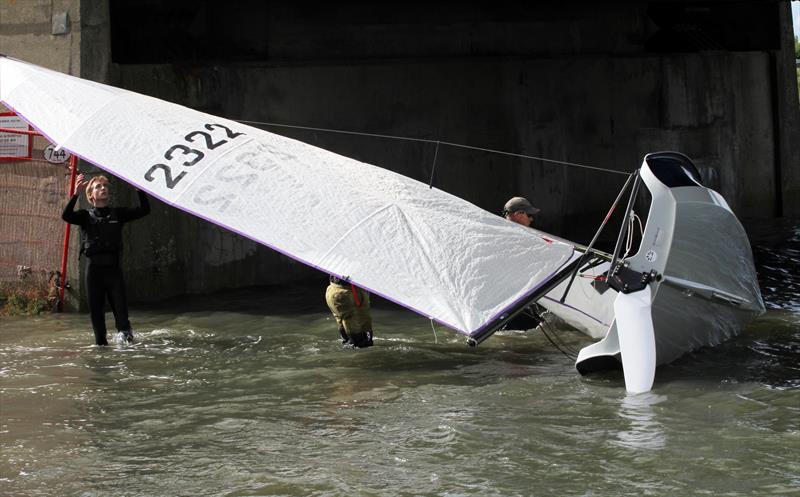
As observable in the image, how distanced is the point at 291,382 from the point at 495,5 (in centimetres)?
991

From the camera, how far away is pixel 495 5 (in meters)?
17.8

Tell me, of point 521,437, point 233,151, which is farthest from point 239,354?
point 521,437

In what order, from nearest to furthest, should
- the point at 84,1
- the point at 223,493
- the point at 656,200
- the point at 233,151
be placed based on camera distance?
the point at 223,493, the point at 656,200, the point at 233,151, the point at 84,1

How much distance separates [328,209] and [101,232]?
2.96 meters

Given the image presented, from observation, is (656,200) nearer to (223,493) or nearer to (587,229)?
(223,493)

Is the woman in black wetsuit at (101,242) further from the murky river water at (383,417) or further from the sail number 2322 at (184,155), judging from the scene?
the sail number 2322 at (184,155)

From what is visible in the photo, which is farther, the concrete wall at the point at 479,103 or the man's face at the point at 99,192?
the concrete wall at the point at 479,103

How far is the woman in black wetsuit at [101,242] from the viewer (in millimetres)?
10727

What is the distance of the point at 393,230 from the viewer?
8.66 metres

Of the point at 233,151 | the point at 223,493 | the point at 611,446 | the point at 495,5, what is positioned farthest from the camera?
the point at 495,5

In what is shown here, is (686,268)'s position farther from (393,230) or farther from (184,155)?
(184,155)

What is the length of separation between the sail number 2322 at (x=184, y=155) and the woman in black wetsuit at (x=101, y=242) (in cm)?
123

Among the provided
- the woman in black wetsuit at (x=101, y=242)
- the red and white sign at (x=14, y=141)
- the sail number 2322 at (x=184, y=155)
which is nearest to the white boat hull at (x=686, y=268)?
the sail number 2322 at (x=184, y=155)

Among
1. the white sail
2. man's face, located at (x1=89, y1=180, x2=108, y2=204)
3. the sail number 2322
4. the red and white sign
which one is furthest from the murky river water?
the red and white sign
